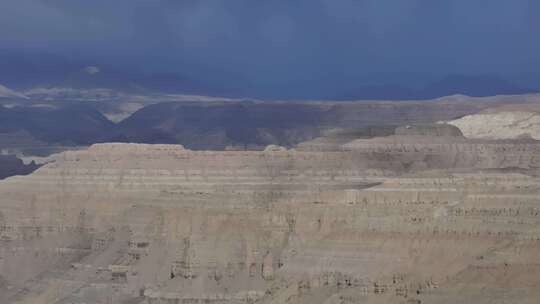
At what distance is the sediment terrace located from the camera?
53094 millimetres

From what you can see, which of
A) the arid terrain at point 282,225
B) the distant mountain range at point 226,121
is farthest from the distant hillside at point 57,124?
the arid terrain at point 282,225

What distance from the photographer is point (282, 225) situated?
62938 mm

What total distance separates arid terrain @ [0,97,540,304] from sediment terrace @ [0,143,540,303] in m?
0.08

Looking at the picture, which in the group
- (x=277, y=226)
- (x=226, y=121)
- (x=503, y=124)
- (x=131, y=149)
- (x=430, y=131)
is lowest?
(x=277, y=226)

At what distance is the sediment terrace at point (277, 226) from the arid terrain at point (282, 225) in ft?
0.26

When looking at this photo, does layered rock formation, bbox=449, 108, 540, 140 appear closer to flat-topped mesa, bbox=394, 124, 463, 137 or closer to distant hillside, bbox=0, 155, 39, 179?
flat-topped mesa, bbox=394, 124, 463, 137

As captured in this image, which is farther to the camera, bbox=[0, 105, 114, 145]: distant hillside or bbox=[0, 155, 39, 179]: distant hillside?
bbox=[0, 105, 114, 145]: distant hillside

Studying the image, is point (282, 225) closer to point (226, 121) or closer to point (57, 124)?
point (226, 121)

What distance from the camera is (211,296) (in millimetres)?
59719

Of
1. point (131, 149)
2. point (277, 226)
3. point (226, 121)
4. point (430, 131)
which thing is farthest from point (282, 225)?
point (226, 121)

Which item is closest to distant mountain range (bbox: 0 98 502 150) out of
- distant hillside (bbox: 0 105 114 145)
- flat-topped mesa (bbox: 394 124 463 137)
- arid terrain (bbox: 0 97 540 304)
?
distant hillside (bbox: 0 105 114 145)

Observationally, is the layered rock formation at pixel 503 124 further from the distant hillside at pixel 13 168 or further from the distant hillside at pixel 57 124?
the distant hillside at pixel 57 124

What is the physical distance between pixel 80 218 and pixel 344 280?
22.3 meters

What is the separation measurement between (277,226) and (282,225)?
0.35 m
